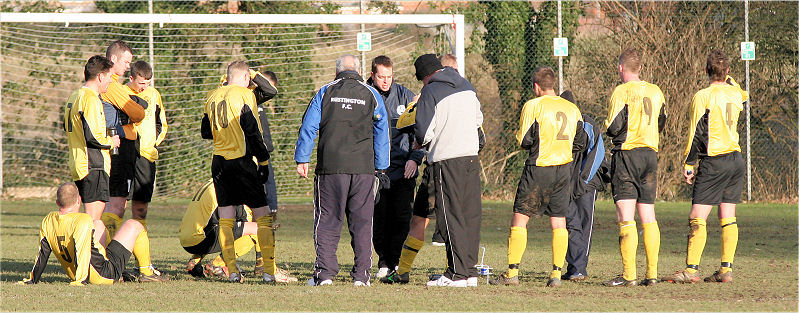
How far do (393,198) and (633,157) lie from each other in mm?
2215

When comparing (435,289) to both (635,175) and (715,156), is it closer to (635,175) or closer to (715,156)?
(635,175)

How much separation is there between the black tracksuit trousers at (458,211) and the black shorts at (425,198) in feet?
0.34

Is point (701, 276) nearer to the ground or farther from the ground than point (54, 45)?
nearer to the ground

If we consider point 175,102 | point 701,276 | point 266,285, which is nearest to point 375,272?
point 266,285

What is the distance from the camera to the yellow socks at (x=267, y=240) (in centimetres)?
879

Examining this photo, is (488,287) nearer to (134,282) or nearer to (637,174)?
(637,174)

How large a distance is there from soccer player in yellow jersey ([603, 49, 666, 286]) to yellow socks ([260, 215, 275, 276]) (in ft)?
9.77

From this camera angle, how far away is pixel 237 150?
866 cm

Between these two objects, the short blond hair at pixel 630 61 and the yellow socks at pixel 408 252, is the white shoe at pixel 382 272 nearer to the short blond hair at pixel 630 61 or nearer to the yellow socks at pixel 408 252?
the yellow socks at pixel 408 252

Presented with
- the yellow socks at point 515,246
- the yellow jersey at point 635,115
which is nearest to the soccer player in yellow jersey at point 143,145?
the yellow socks at point 515,246

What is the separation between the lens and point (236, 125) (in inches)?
339

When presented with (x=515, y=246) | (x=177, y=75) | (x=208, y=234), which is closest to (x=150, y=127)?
(x=208, y=234)

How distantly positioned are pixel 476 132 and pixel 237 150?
2.08 metres

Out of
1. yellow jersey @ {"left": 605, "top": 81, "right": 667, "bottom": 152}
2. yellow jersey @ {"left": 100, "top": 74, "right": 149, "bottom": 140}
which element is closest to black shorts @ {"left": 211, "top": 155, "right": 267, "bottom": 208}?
yellow jersey @ {"left": 100, "top": 74, "right": 149, "bottom": 140}
